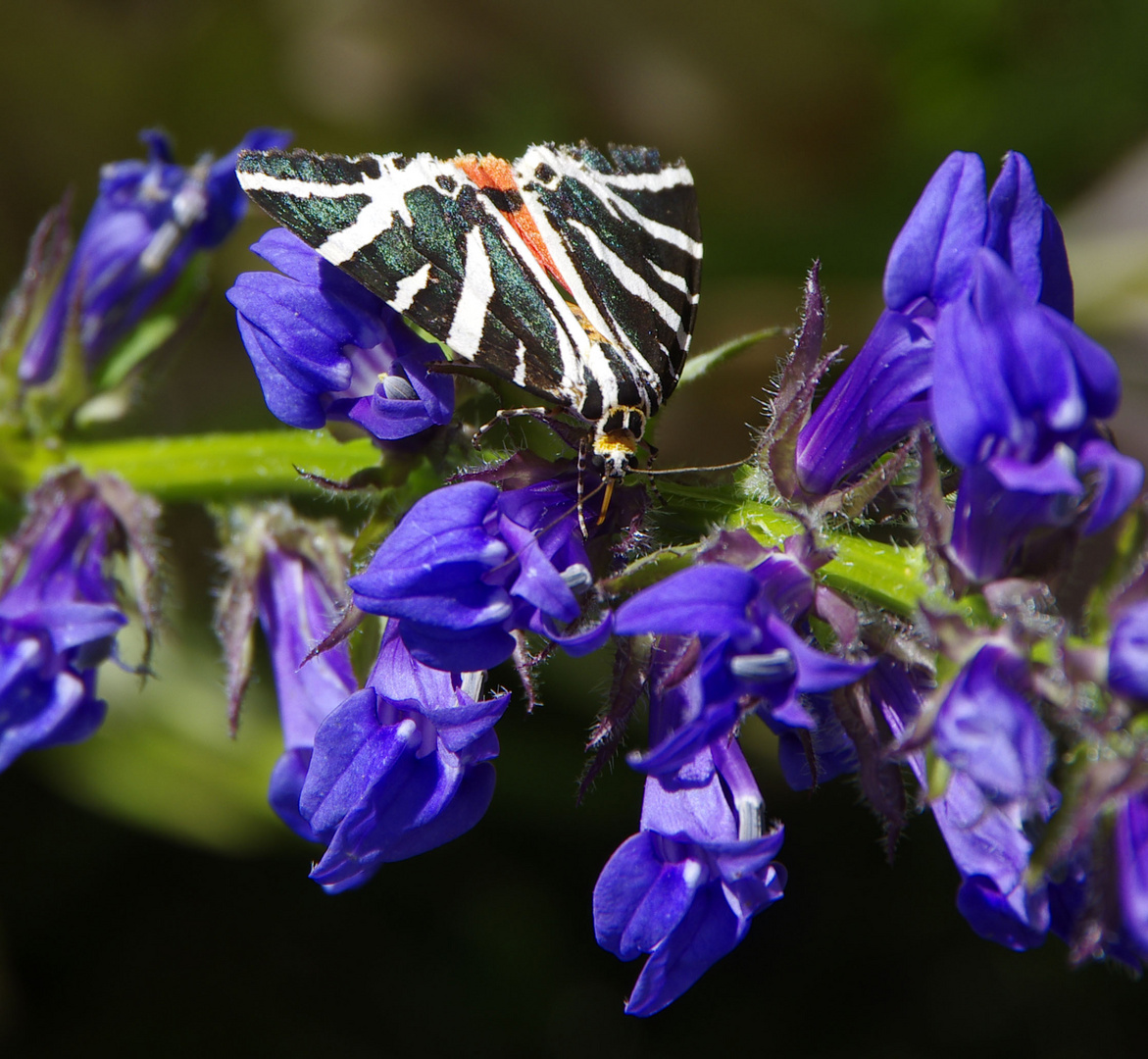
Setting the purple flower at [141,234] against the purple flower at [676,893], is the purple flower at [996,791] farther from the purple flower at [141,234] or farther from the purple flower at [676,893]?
the purple flower at [141,234]

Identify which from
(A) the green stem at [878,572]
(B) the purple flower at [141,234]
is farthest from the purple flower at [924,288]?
(B) the purple flower at [141,234]

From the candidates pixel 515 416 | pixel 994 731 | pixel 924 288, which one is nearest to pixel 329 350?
pixel 515 416

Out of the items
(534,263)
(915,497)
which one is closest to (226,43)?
(534,263)

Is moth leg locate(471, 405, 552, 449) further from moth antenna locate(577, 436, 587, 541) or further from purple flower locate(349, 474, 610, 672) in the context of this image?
purple flower locate(349, 474, 610, 672)

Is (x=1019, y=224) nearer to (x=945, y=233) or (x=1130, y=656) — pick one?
(x=945, y=233)

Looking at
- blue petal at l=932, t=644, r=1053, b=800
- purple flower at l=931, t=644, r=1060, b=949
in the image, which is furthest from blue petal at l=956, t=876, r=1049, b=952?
blue petal at l=932, t=644, r=1053, b=800
